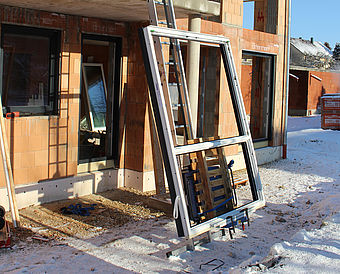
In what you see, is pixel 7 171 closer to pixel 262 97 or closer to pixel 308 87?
pixel 262 97

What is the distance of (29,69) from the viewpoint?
7.43 metres

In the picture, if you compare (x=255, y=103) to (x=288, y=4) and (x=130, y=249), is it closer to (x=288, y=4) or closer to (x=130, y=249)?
(x=288, y=4)

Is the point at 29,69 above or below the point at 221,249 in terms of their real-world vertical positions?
above

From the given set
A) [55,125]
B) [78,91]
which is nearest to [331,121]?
[78,91]

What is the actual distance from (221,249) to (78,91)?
3.99 meters

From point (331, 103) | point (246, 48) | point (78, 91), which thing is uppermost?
point (246, 48)

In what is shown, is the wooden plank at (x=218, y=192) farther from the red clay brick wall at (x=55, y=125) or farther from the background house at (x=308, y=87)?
the background house at (x=308, y=87)

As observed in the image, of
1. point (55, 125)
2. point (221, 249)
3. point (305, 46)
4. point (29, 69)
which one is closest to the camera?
point (221, 249)

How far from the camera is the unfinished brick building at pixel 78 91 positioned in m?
7.11

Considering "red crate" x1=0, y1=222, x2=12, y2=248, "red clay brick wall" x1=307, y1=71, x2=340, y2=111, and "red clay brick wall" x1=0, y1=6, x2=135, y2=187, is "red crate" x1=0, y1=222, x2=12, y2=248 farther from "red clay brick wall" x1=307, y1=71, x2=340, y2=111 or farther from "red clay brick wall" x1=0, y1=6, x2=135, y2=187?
"red clay brick wall" x1=307, y1=71, x2=340, y2=111

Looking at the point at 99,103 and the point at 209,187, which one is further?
the point at 99,103

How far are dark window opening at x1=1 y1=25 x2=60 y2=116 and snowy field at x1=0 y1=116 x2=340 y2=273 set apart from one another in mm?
2641

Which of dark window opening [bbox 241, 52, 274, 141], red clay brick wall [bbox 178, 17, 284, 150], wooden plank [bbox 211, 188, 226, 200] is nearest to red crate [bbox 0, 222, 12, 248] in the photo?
wooden plank [bbox 211, 188, 226, 200]

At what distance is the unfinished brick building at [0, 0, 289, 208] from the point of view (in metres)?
7.11
